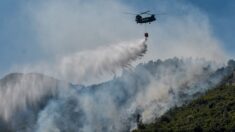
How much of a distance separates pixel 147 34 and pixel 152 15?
9707mm

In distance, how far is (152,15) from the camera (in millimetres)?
167125

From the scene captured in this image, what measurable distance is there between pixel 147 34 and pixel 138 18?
414 inches

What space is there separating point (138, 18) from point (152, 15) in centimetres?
370

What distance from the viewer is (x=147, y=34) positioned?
15900 cm

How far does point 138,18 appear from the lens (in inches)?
6629
